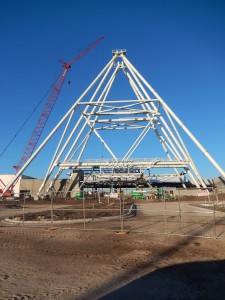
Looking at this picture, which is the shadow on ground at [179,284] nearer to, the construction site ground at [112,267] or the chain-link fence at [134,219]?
the construction site ground at [112,267]

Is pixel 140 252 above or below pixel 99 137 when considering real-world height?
below

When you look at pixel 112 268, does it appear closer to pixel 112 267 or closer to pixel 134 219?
pixel 112 267

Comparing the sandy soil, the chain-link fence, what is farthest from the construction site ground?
the chain-link fence

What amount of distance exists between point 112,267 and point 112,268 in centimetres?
11

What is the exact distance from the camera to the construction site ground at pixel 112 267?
611 cm

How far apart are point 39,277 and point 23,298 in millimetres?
1448

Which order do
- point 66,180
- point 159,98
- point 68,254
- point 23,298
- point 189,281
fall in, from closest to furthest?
point 23,298, point 189,281, point 68,254, point 159,98, point 66,180

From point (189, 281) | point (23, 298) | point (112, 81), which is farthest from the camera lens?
point (112, 81)

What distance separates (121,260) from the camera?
893cm

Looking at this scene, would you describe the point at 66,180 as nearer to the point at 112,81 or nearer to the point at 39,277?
the point at 112,81

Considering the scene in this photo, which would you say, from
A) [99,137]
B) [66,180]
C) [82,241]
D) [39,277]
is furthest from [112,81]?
[39,277]

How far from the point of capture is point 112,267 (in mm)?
8102

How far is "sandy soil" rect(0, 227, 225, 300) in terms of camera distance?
241 inches

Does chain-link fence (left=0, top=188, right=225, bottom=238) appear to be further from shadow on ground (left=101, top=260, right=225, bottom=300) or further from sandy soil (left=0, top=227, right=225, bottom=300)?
shadow on ground (left=101, top=260, right=225, bottom=300)
